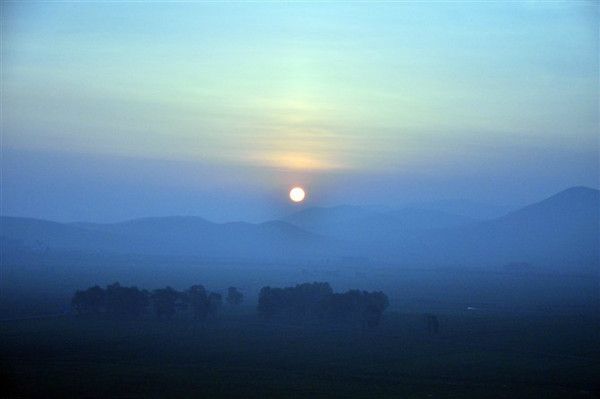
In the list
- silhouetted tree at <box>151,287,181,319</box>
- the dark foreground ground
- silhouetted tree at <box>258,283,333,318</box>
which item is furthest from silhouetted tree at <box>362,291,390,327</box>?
silhouetted tree at <box>151,287,181,319</box>

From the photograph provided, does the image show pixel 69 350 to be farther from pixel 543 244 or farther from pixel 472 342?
pixel 543 244

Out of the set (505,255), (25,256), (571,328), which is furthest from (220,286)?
(505,255)

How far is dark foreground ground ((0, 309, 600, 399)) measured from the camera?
2544cm

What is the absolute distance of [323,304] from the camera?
45.4 meters

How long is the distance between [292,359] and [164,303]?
48.3ft

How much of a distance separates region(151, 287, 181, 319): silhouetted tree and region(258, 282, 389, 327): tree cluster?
444cm

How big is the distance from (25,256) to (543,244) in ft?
348

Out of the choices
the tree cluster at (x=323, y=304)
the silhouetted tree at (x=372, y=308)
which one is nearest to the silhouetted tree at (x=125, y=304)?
the tree cluster at (x=323, y=304)

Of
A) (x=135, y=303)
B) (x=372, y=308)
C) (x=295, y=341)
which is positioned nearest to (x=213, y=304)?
(x=135, y=303)

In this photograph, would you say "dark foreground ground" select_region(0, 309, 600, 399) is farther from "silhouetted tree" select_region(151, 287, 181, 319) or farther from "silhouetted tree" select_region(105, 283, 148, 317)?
"silhouetted tree" select_region(105, 283, 148, 317)

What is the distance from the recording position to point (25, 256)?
128 m

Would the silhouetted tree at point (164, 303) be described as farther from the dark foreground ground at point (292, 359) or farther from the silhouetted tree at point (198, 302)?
the dark foreground ground at point (292, 359)

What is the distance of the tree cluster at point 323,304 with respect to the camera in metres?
44.1

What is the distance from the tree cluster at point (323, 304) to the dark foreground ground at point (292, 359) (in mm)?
1032
